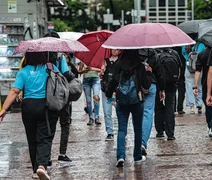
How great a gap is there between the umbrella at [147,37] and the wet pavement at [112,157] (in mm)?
1584

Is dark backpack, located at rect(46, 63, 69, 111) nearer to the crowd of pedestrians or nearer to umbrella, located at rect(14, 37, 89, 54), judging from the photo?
the crowd of pedestrians

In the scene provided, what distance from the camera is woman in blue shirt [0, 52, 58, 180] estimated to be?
789 centimetres

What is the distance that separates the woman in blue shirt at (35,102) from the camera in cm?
789

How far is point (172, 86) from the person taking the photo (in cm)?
1127

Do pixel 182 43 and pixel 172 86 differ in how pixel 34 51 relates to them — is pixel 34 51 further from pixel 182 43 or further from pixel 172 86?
pixel 172 86

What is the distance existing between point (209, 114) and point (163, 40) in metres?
3.08

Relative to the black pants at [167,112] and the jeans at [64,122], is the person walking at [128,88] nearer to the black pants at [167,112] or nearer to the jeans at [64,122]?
the jeans at [64,122]

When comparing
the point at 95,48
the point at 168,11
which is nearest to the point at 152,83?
the point at 95,48

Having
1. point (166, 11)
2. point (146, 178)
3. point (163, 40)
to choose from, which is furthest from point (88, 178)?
point (166, 11)

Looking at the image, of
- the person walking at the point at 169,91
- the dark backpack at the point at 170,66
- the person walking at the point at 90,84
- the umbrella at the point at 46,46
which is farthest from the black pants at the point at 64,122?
the person walking at the point at 90,84

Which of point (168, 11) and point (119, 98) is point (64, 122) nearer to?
point (119, 98)

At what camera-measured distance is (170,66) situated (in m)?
11.2

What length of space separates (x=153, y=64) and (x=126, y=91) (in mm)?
1203

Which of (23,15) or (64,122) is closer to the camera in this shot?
(64,122)
